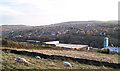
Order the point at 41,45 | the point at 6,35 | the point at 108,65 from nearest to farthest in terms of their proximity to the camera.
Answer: the point at 108,65 < the point at 6,35 < the point at 41,45

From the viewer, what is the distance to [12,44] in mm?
10445

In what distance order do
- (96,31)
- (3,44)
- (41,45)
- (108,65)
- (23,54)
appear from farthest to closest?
(96,31), (41,45), (3,44), (23,54), (108,65)

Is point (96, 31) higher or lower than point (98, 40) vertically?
higher

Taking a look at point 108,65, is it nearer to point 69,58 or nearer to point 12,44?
point 69,58

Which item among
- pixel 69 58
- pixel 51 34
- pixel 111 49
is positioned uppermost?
pixel 51 34

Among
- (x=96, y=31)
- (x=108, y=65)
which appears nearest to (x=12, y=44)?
(x=108, y=65)

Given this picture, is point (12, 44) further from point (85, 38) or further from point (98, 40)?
point (98, 40)

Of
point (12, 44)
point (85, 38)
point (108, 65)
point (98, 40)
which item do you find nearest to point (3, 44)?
point (12, 44)

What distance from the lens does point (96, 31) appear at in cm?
1766

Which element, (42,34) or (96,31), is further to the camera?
(96,31)

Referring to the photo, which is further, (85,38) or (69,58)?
(85,38)

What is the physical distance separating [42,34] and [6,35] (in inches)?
143

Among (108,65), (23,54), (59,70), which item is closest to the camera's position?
(59,70)

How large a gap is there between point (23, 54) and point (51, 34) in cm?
615
